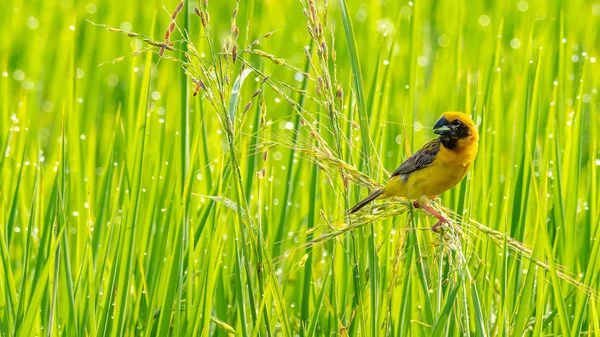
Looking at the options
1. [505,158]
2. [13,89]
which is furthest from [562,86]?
[13,89]

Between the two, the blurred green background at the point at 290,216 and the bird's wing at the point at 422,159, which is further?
the bird's wing at the point at 422,159

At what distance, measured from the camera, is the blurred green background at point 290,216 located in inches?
85.2

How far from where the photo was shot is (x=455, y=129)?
2.61 meters

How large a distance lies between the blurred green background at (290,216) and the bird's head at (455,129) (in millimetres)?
209

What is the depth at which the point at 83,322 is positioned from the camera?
2.65 metres

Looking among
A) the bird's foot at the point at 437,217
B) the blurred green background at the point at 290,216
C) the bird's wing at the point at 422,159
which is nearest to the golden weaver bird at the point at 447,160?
the bird's wing at the point at 422,159

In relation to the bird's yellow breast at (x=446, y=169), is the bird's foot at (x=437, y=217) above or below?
below

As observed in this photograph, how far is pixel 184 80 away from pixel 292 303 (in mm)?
1143

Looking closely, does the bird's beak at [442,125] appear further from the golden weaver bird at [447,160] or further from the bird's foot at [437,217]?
the bird's foot at [437,217]

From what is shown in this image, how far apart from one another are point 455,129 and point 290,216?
1186 mm

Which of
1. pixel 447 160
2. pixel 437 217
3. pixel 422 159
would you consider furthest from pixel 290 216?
pixel 437 217

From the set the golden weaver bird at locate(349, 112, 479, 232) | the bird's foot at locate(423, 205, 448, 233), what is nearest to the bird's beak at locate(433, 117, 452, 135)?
the golden weaver bird at locate(349, 112, 479, 232)

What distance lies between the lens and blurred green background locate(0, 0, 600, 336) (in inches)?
85.2

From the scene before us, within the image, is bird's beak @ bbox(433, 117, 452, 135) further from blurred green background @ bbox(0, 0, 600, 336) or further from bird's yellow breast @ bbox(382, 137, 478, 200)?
blurred green background @ bbox(0, 0, 600, 336)
